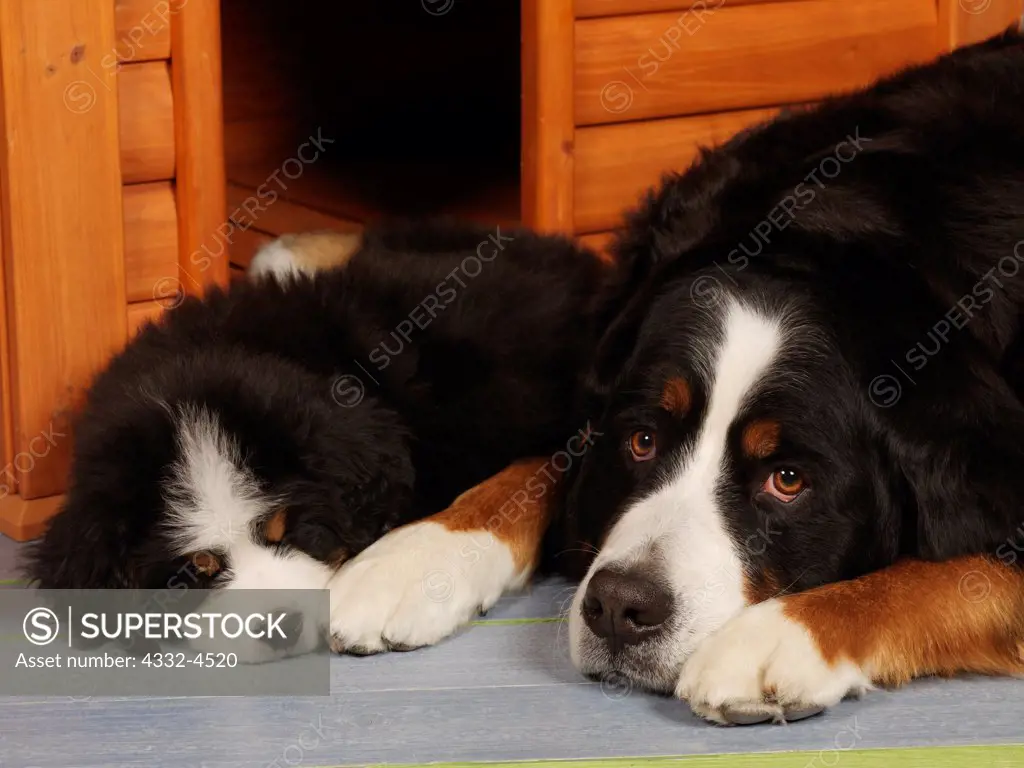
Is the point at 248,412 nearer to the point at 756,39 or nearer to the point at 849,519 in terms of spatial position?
the point at 849,519

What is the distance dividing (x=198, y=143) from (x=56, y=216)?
329 millimetres

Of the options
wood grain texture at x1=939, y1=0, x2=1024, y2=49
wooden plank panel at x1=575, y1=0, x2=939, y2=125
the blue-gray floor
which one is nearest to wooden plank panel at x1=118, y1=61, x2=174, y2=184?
wooden plank panel at x1=575, y1=0, x2=939, y2=125

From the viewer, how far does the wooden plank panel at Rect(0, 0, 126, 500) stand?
276 cm

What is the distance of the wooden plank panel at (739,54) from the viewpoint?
339 cm

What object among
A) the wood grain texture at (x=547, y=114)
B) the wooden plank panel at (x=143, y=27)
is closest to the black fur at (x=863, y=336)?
the wood grain texture at (x=547, y=114)

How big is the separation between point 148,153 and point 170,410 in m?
0.89

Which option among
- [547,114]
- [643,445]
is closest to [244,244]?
[547,114]

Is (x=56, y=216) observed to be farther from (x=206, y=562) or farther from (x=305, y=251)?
(x=206, y=562)

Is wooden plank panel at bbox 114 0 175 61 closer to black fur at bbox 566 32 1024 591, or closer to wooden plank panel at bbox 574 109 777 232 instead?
wooden plank panel at bbox 574 109 777 232

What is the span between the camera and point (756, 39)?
3.59 meters

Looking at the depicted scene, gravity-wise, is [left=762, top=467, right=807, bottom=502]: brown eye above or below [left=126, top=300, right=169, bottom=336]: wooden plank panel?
below

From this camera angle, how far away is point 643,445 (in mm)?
2316

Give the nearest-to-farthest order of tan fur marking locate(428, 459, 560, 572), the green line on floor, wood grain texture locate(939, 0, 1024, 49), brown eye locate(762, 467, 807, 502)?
the green line on floor < brown eye locate(762, 467, 807, 502) < tan fur marking locate(428, 459, 560, 572) < wood grain texture locate(939, 0, 1024, 49)

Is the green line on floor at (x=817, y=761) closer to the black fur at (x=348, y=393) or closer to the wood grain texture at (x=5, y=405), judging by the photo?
the black fur at (x=348, y=393)
